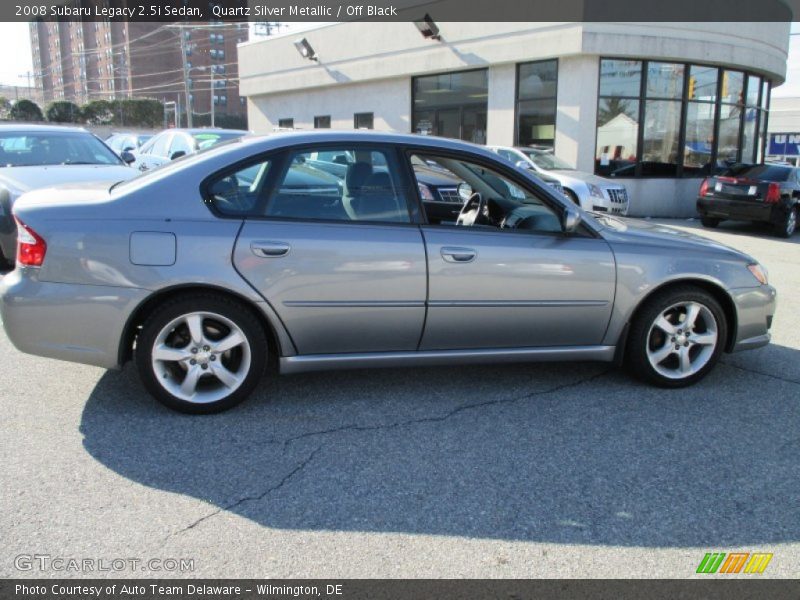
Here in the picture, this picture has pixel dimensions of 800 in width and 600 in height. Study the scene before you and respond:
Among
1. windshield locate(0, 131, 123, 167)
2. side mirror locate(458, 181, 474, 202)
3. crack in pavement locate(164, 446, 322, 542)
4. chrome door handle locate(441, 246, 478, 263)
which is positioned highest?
windshield locate(0, 131, 123, 167)

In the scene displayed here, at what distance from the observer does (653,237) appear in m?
4.55

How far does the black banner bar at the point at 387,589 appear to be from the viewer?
2.47m

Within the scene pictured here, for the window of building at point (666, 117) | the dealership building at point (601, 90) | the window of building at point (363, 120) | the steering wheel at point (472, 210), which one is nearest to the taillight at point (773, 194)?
the dealership building at point (601, 90)

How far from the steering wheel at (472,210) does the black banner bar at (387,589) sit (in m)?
2.83

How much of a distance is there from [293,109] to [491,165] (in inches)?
864

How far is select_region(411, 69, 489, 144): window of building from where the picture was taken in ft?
60.4

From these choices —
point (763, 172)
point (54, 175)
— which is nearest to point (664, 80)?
point (763, 172)

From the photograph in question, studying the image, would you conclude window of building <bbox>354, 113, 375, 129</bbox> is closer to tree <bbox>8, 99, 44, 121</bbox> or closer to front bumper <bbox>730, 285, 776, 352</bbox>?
front bumper <bbox>730, 285, 776, 352</bbox>

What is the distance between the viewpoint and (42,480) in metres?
3.21

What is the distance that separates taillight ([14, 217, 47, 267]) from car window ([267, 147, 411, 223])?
1.27 metres

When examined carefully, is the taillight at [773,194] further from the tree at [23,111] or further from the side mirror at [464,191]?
the tree at [23,111]

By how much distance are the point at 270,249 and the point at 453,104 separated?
16.3 m

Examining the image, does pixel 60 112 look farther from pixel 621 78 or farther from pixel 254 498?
pixel 254 498

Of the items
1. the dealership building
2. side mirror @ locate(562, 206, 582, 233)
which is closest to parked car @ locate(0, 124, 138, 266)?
side mirror @ locate(562, 206, 582, 233)
